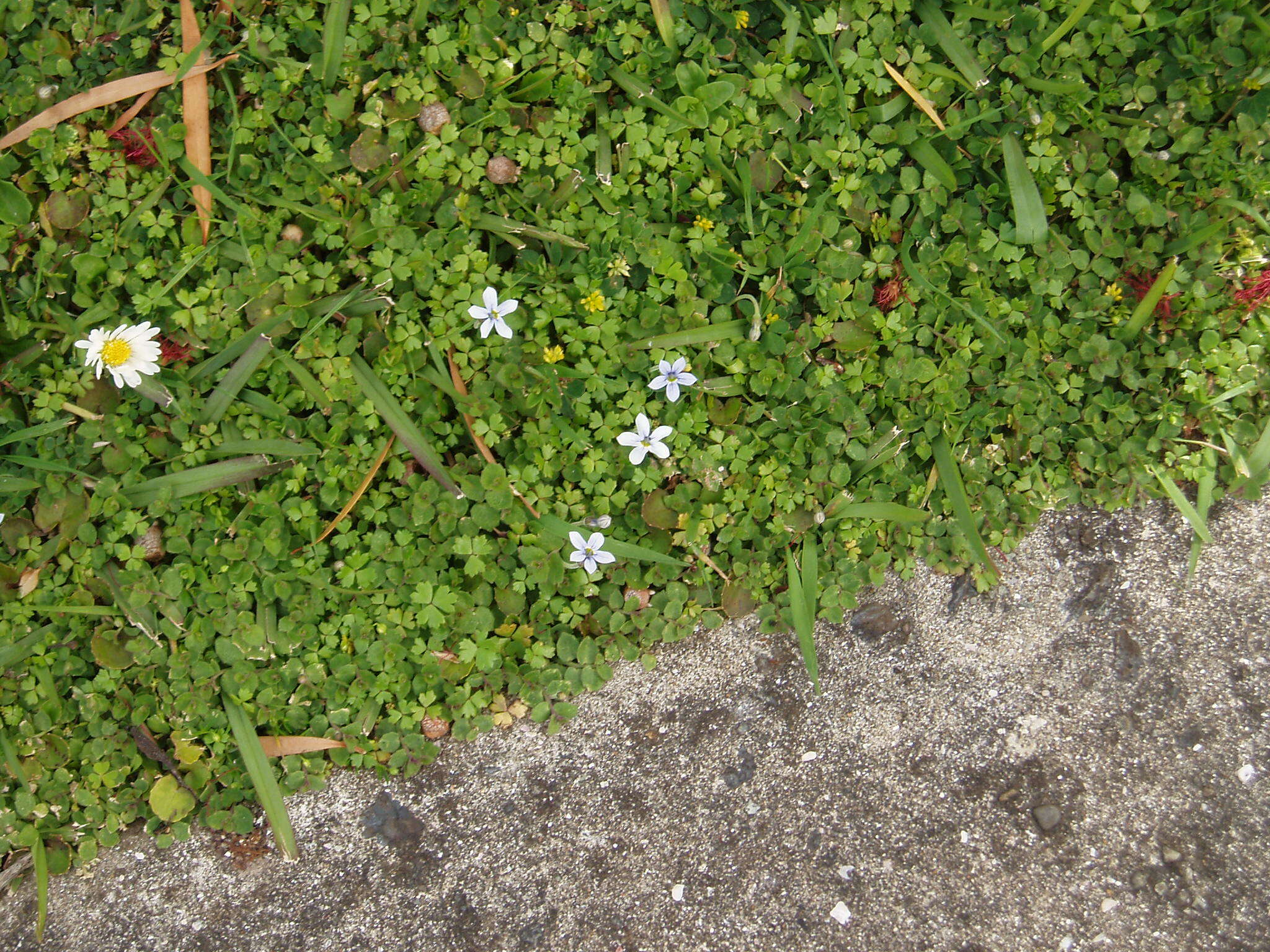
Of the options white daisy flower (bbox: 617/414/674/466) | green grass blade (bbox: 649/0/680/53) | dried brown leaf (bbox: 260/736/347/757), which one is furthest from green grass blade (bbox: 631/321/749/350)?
dried brown leaf (bbox: 260/736/347/757)

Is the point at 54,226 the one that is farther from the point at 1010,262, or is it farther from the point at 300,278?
the point at 1010,262

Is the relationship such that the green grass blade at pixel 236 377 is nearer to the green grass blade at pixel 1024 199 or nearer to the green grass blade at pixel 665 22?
the green grass blade at pixel 665 22

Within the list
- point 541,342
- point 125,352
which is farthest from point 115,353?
point 541,342

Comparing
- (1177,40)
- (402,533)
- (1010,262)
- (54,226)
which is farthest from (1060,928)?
(54,226)

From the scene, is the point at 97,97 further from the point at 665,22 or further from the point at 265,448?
the point at 665,22

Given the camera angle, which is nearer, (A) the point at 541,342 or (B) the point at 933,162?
(A) the point at 541,342

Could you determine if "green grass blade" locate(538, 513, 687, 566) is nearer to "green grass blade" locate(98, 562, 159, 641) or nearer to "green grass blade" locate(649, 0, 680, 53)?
"green grass blade" locate(98, 562, 159, 641)
